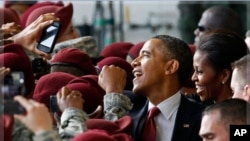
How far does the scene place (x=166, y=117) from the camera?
534cm

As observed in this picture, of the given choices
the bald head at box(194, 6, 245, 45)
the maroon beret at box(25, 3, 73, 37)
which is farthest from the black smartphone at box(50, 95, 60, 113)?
the bald head at box(194, 6, 245, 45)

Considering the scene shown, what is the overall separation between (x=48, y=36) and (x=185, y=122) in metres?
1.18

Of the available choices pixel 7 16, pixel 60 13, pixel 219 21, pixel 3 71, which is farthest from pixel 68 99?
pixel 219 21

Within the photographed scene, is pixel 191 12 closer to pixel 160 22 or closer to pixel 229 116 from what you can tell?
pixel 160 22

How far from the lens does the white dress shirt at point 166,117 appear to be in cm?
528

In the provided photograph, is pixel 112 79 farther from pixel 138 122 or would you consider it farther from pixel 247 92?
pixel 247 92

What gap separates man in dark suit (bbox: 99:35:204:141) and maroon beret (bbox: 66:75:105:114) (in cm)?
6

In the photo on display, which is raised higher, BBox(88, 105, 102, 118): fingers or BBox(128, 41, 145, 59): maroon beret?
BBox(88, 105, 102, 118): fingers

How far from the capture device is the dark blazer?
5227 millimetres

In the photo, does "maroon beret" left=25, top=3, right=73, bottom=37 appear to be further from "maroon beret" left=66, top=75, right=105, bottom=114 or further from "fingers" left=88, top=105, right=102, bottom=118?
"fingers" left=88, top=105, right=102, bottom=118

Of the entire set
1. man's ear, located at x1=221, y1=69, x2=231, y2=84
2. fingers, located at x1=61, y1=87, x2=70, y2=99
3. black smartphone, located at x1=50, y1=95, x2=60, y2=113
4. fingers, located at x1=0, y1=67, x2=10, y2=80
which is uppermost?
fingers, located at x1=0, y1=67, x2=10, y2=80

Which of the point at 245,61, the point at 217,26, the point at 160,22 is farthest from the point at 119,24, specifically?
the point at 245,61

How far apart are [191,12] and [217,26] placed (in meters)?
2.39

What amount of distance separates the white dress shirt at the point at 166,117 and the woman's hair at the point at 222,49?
38 cm
